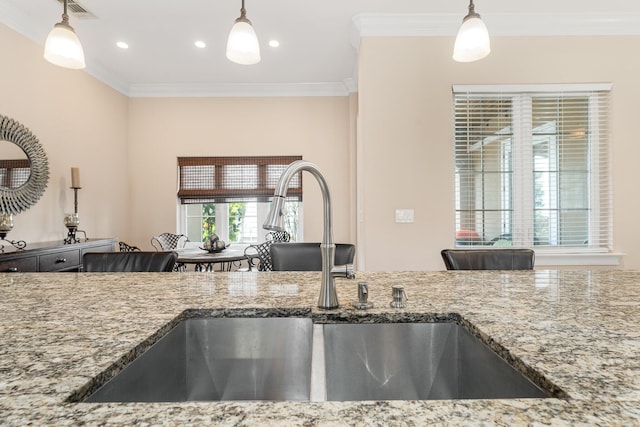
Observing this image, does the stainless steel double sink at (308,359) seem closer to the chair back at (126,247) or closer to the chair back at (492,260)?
the chair back at (492,260)

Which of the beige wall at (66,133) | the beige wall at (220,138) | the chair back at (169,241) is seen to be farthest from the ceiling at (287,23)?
the chair back at (169,241)

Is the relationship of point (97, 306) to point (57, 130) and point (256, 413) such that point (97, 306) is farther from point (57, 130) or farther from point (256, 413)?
point (57, 130)

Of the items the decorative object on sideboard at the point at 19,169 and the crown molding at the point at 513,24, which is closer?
the decorative object on sideboard at the point at 19,169

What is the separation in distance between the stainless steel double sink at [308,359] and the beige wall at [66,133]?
3.28 m

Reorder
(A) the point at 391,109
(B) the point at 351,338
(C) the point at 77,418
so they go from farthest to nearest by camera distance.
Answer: (A) the point at 391,109 < (B) the point at 351,338 < (C) the point at 77,418

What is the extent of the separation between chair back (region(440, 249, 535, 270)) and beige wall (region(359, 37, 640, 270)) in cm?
151

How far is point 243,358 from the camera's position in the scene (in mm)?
895

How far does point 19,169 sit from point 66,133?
0.78 metres

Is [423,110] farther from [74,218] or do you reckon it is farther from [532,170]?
[74,218]

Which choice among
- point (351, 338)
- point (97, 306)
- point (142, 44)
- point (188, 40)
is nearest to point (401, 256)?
point (351, 338)

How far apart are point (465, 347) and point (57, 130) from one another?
4348mm

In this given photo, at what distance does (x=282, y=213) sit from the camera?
769 mm

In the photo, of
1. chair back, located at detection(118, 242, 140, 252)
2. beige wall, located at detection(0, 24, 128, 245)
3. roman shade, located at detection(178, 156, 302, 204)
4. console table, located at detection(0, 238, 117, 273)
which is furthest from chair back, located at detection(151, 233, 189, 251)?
console table, located at detection(0, 238, 117, 273)

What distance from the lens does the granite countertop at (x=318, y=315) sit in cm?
41
